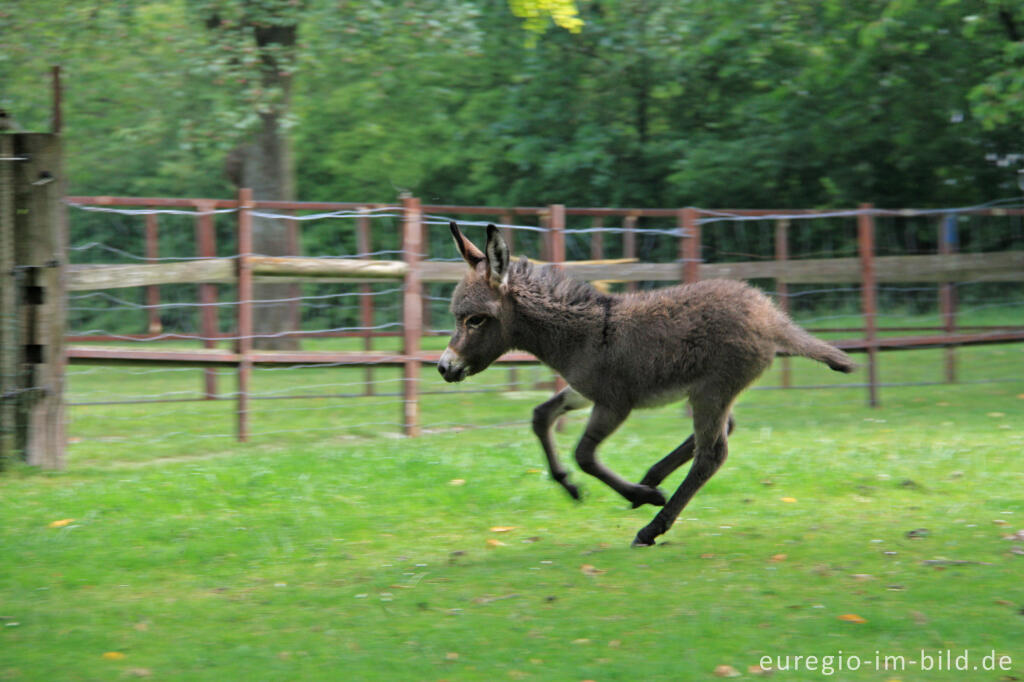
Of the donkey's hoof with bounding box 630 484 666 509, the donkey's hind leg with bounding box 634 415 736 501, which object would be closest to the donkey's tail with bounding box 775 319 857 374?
the donkey's hind leg with bounding box 634 415 736 501

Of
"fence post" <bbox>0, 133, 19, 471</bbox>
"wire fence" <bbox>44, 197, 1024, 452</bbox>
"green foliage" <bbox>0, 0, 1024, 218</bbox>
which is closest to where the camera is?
"fence post" <bbox>0, 133, 19, 471</bbox>

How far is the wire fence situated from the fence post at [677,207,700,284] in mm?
24

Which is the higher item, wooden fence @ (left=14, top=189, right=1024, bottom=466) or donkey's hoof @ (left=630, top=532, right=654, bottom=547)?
wooden fence @ (left=14, top=189, right=1024, bottom=466)

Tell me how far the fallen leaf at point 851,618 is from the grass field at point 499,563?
20 millimetres

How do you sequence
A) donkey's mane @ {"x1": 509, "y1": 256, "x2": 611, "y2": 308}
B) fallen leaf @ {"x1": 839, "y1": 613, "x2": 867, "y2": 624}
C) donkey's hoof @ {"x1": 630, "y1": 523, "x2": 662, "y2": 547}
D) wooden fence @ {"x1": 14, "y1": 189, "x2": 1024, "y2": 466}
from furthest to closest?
wooden fence @ {"x1": 14, "y1": 189, "x2": 1024, "y2": 466} → donkey's mane @ {"x1": 509, "y1": 256, "x2": 611, "y2": 308} → donkey's hoof @ {"x1": 630, "y1": 523, "x2": 662, "y2": 547} → fallen leaf @ {"x1": 839, "y1": 613, "x2": 867, "y2": 624}

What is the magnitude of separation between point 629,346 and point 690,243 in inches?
229

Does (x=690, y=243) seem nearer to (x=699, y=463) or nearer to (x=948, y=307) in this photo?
(x=948, y=307)

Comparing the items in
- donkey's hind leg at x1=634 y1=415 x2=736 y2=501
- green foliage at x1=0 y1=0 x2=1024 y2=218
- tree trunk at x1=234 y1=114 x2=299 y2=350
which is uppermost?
green foliage at x1=0 y1=0 x2=1024 y2=218

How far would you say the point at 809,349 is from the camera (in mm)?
6590

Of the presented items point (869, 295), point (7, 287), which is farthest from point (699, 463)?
point (869, 295)

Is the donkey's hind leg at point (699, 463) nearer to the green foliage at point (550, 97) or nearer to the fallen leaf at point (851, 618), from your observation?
the fallen leaf at point (851, 618)

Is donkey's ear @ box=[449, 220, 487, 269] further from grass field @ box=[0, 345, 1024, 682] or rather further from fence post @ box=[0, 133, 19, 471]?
fence post @ box=[0, 133, 19, 471]

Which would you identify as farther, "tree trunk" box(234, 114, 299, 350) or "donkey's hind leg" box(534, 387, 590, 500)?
"tree trunk" box(234, 114, 299, 350)

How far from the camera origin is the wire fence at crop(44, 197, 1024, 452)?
10648 mm
